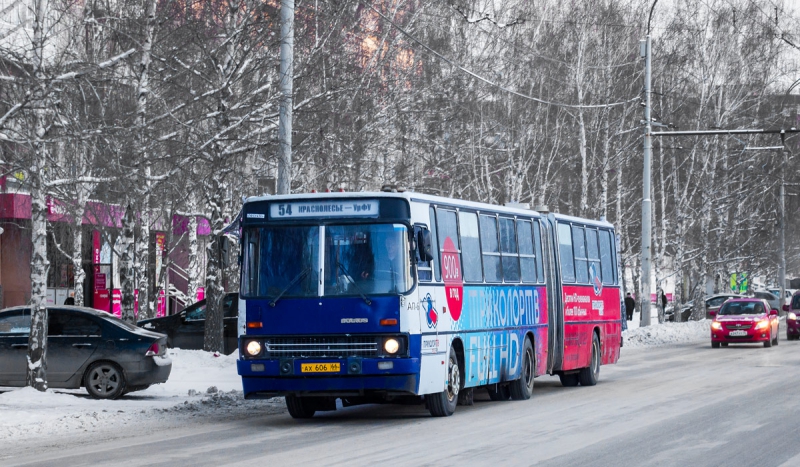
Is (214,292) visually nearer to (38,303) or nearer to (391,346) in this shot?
(38,303)

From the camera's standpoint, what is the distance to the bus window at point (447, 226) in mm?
17609

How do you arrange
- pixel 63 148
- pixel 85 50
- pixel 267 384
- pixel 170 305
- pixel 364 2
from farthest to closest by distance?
1. pixel 170 305
2. pixel 364 2
3. pixel 85 50
4. pixel 63 148
5. pixel 267 384

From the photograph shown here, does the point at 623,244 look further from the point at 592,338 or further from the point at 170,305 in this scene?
the point at 592,338

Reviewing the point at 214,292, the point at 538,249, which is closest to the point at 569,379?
the point at 538,249

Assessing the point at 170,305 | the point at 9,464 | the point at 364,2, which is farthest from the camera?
the point at 170,305

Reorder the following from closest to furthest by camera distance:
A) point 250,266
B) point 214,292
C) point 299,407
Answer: point 250,266 → point 299,407 → point 214,292

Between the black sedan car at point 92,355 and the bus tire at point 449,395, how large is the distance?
5351mm

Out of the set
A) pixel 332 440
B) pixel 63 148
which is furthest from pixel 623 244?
pixel 332 440

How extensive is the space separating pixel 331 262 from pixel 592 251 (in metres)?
10.3

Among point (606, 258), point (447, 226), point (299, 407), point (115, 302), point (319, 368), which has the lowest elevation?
point (299, 407)

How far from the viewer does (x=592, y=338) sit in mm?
24984

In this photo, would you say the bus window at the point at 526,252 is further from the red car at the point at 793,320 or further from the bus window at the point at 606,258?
the red car at the point at 793,320

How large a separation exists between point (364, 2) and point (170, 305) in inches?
935

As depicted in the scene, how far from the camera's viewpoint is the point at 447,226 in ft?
58.9
